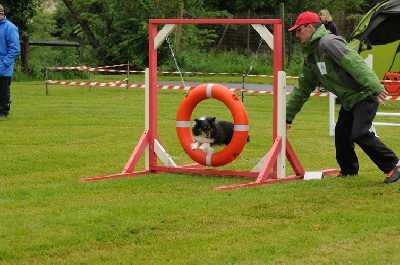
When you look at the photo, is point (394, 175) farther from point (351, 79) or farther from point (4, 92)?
point (4, 92)

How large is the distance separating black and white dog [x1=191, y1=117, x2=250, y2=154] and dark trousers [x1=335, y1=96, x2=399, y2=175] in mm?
1303

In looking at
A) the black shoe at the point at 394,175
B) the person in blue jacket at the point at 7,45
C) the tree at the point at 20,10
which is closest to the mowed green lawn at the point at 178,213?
the black shoe at the point at 394,175

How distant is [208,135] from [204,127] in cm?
10

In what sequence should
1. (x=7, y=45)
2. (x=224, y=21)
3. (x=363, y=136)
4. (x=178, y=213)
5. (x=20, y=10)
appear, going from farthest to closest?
1. (x=20, y=10)
2. (x=7, y=45)
3. (x=224, y=21)
4. (x=363, y=136)
5. (x=178, y=213)

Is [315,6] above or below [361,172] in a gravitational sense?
above

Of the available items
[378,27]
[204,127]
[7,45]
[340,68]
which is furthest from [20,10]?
[340,68]

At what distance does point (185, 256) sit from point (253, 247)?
51 centimetres

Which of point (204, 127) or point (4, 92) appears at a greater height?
point (4, 92)

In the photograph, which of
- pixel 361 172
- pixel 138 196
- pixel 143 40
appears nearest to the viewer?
pixel 138 196

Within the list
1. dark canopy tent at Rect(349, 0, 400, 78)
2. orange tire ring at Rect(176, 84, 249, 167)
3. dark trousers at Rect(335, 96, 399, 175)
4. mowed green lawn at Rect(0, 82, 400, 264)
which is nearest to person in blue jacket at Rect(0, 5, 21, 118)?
mowed green lawn at Rect(0, 82, 400, 264)

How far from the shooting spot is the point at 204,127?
33.6ft

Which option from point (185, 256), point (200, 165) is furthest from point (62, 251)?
point (200, 165)

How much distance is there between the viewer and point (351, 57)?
895 centimetres

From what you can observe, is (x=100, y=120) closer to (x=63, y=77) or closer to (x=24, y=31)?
(x=63, y=77)
